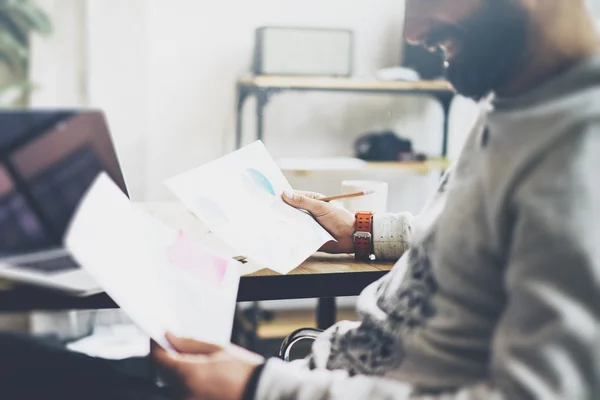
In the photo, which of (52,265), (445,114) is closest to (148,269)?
(52,265)

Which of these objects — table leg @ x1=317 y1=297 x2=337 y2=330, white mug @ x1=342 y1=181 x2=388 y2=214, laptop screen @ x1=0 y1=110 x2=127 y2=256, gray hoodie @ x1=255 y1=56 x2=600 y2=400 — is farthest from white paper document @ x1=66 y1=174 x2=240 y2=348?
table leg @ x1=317 y1=297 x2=337 y2=330

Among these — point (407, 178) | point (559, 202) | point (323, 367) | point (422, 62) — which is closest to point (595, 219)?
point (559, 202)

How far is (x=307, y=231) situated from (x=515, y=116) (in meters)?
0.48

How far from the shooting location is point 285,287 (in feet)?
2.87

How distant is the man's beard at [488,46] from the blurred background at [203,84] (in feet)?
4.94

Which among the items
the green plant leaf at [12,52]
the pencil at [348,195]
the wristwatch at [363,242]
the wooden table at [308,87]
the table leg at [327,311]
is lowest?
the table leg at [327,311]

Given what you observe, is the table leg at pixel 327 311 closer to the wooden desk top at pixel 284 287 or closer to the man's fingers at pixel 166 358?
Answer: the wooden desk top at pixel 284 287

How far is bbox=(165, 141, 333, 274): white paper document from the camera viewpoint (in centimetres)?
88

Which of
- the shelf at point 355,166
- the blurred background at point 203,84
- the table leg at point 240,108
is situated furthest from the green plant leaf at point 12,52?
the shelf at point 355,166

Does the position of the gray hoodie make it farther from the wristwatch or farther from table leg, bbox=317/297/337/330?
table leg, bbox=317/297/337/330

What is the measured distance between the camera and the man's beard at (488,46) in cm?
56

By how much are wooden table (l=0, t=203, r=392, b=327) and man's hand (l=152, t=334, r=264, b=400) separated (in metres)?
0.18

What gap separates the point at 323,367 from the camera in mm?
728

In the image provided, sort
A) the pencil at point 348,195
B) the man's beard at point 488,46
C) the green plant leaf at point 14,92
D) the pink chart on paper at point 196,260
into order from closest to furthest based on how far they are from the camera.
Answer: the man's beard at point 488,46
the pink chart on paper at point 196,260
the pencil at point 348,195
the green plant leaf at point 14,92
